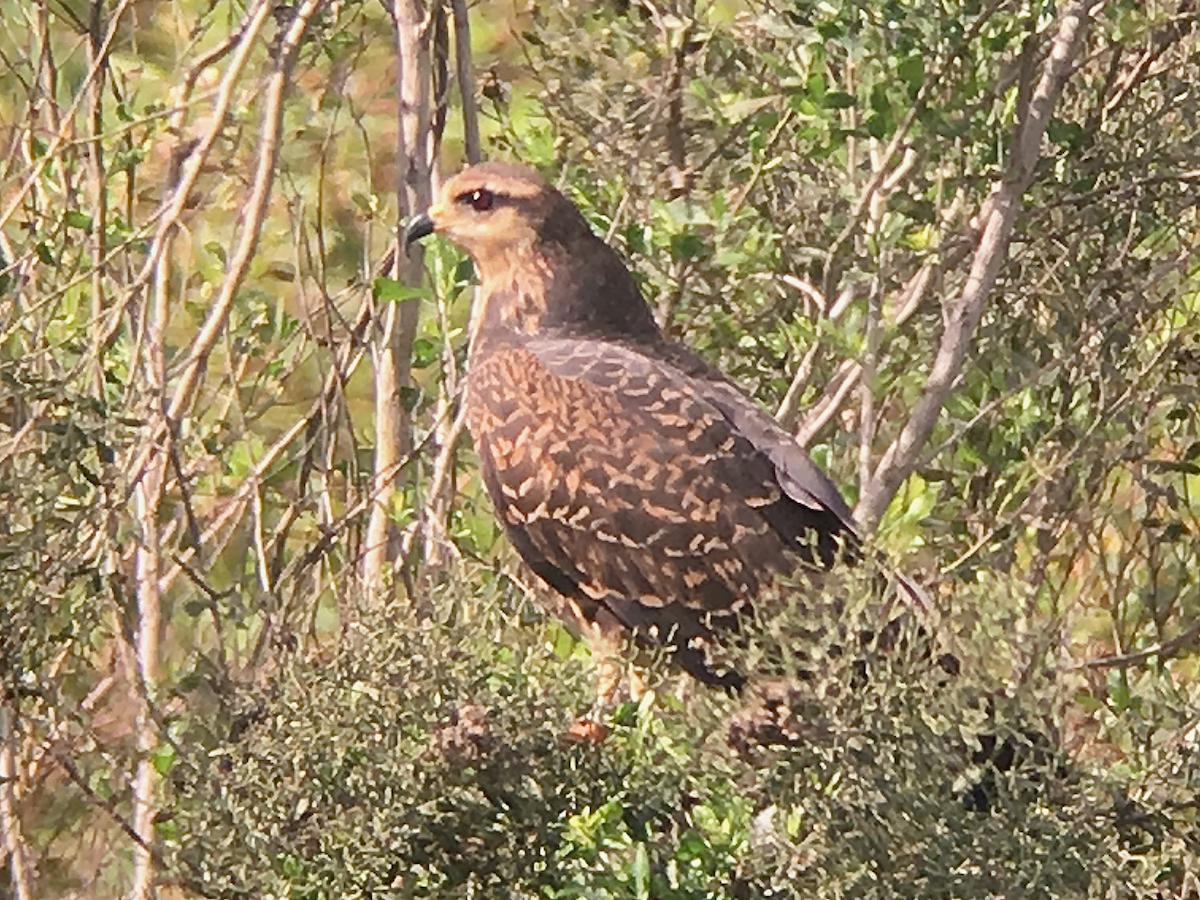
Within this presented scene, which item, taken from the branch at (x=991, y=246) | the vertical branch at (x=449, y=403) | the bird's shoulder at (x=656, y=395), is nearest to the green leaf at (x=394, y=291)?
the vertical branch at (x=449, y=403)

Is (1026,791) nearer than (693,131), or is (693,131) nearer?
(1026,791)

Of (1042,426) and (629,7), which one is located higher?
(629,7)

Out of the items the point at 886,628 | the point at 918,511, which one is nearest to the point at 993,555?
the point at 918,511

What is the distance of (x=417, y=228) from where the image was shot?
5.23 meters

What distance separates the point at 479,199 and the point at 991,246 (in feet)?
3.80

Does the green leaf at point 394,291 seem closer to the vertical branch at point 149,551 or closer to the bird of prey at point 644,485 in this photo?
the bird of prey at point 644,485

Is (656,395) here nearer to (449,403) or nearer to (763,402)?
(449,403)

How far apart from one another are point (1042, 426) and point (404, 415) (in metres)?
1.38

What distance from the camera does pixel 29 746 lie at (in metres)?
5.45

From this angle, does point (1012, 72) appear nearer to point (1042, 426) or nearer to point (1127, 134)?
point (1127, 134)

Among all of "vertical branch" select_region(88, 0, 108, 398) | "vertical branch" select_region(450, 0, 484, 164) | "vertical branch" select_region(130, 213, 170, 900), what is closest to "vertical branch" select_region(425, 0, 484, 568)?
"vertical branch" select_region(450, 0, 484, 164)

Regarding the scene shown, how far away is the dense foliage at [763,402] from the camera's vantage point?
11.5 ft

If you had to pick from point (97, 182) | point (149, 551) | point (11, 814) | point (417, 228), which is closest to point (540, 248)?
point (417, 228)

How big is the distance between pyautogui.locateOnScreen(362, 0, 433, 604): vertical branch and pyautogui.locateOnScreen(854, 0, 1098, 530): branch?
1009mm
